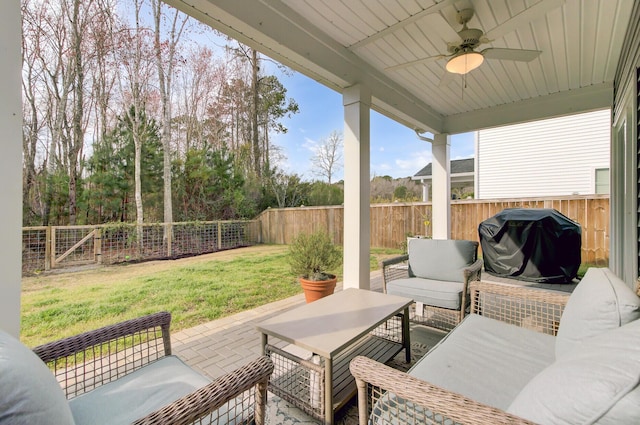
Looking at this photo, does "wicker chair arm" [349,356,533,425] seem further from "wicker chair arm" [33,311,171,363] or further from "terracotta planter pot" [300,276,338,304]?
"terracotta planter pot" [300,276,338,304]

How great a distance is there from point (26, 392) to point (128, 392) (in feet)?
2.12

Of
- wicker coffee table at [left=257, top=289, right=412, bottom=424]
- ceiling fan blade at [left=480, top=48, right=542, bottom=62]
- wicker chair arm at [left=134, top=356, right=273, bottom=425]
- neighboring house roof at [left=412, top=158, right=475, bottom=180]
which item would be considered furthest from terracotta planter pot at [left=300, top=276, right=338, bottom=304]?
neighboring house roof at [left=412, top=158, right=475, bottom=180]

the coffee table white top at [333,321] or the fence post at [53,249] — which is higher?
the fence post at [53,249]

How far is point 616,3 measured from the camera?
7.26 ft

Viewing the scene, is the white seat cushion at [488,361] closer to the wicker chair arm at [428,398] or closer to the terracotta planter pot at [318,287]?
the wicker chair arm at [428,398]

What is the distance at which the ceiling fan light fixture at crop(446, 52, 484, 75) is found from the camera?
2389mm

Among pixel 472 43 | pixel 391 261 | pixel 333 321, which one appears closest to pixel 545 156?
pixel 472 43

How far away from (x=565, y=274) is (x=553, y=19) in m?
3.73

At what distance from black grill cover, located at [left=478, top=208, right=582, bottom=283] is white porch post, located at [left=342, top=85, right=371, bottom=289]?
312 centimetres

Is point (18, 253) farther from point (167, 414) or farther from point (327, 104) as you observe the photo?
point (327, 104)

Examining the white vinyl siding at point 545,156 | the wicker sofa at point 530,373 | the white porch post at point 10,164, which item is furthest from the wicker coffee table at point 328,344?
the white vinyl siding at point 545,156

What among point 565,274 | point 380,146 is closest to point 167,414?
point 565,274

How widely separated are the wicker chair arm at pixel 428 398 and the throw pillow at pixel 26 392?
85cm

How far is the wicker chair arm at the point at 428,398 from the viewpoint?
76cm
